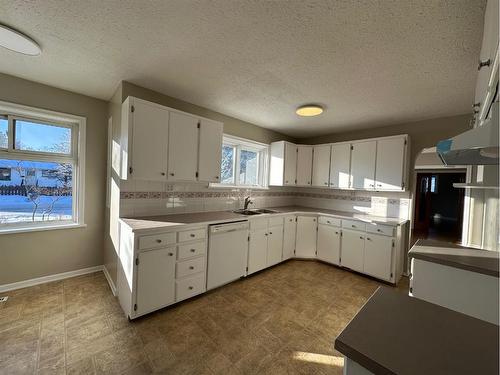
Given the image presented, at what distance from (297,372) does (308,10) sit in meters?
2.48

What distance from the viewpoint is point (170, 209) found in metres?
2.82

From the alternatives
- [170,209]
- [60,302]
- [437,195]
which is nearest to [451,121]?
Answer: [170,209]

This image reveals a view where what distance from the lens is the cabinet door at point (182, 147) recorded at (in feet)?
7.99

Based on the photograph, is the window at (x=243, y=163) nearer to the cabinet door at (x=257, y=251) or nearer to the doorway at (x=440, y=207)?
the cabinet door at (x=257, y=251)

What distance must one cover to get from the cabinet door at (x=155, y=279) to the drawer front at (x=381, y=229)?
108 inches

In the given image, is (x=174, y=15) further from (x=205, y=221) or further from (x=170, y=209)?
(x=170, y=209)

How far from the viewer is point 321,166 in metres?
4.06

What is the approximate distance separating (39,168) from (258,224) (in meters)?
2.92

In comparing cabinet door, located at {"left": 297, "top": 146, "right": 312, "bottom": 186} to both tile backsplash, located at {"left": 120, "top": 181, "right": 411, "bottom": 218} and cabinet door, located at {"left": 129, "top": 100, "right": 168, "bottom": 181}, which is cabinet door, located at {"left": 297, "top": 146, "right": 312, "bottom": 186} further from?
cabinet door, located at {"left": 129, "top": 100, "right": 168, "bottom": 181}

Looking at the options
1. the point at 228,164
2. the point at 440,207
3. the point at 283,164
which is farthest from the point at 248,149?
the point at 440,207

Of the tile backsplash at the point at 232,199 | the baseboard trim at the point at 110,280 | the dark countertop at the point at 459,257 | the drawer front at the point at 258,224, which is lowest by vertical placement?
the baseboard trim at the point at 110,280

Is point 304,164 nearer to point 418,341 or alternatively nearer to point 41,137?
point 418,341

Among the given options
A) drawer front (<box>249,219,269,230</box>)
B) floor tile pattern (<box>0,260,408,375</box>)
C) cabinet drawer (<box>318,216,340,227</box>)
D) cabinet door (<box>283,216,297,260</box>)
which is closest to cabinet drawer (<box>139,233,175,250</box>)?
floor tile pattern (<box>0,260,408,375</box>)

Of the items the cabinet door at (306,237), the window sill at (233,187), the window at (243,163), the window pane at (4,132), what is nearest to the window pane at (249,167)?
the window at (243,163)
